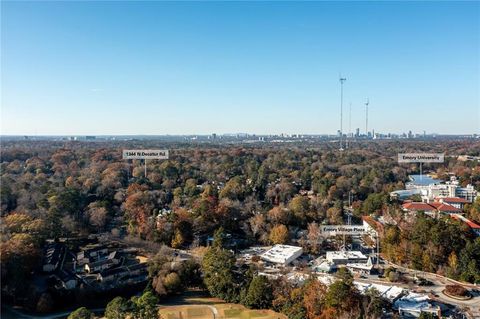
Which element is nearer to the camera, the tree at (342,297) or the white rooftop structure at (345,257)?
the tree at (342,297)

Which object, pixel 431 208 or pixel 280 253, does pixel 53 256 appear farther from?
pixel 431 208

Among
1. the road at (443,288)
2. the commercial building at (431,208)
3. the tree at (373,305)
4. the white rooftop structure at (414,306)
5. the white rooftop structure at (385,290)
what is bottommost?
the road at (443,288)

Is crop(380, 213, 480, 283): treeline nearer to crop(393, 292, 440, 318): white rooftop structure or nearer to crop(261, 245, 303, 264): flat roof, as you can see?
crop(393, 292, 440, 318): white rooftop structure

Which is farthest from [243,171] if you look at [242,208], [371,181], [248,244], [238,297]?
[238,297]

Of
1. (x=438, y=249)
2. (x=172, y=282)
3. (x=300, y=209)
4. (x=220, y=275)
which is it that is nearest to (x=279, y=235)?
(x=300, y=209)

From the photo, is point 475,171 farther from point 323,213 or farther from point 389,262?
point 389,262

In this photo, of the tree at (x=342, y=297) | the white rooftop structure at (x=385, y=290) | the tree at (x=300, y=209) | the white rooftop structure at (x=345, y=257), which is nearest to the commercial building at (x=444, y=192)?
the tree at (x=300, y=209)

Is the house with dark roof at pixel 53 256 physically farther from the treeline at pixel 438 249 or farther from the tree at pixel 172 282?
the treeline at pixel 438 249
